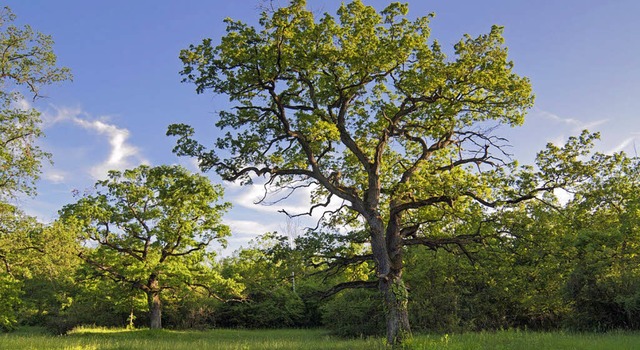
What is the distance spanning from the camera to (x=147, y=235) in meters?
36.2

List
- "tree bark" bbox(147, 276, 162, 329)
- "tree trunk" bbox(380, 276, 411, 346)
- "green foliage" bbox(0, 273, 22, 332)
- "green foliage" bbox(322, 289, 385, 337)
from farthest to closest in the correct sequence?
"tree bark" bbox(147, 276, 162, 329) < "green foliage" bbox(322, 289, 385, 337) < "green foliage" bbox(0, 273, 22, 332) < "tree trunk" bbox(380, 276, 411, 346)

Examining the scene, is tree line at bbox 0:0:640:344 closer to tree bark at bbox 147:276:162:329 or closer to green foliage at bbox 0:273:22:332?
green foliage at bbox 0:273:22:332

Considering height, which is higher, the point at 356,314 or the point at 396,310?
the point at 396,310

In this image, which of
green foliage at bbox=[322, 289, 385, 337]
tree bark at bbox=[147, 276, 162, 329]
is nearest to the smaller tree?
tree bark at bbox=[147, 276, 162, 329]

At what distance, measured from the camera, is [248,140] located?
20.1m

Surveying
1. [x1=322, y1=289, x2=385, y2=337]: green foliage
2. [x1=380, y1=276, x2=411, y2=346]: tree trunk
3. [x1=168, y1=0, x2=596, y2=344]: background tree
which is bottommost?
[x1=322, y1=289, x2=385, y2=337]: green foliage

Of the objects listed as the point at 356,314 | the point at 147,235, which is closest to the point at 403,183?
the point at 356,314

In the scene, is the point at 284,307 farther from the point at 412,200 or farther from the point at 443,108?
the point at 443,108

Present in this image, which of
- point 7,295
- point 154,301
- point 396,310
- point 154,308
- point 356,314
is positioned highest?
point 7,295

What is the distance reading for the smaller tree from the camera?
34250 millimetres

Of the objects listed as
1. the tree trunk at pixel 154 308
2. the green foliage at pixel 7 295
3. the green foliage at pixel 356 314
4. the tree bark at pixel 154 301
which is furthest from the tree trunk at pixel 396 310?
the green foliage at pixel 7 295

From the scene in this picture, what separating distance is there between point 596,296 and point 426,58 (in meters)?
12.9

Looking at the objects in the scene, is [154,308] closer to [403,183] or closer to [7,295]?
[7,295]

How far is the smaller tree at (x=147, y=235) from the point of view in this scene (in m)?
34.2
